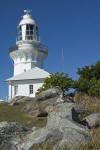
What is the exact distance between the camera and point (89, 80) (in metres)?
24.7

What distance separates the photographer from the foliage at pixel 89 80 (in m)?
22.3

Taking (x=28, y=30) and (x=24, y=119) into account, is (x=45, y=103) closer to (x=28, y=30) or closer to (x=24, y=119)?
(x=24, y=119)

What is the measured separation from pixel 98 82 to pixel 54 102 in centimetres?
547

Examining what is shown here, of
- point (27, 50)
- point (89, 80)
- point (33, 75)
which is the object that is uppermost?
point (27, 50)

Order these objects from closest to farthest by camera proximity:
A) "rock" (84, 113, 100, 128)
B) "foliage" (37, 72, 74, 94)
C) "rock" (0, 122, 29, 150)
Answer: "rock" (0, 122, 29, 150) → "rock" (84, 113, 100, 128) → "foliage" (37, 72, 74, 94)

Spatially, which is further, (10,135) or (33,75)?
(33,75)

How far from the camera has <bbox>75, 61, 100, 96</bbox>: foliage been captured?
2230cm

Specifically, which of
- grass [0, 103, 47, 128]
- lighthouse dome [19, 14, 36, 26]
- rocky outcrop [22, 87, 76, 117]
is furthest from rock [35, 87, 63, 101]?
lighthouse dome [19, 14, 36, 26]

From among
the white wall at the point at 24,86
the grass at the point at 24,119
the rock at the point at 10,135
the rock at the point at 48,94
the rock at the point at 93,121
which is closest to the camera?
the rock at the point at 10,135

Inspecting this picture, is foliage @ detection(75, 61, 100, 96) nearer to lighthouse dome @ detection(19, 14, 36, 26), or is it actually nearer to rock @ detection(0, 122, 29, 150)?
rock @ detection(0, 122, 29, 150)

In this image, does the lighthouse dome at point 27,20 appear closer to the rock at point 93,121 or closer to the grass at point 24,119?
the grass at point 24,119

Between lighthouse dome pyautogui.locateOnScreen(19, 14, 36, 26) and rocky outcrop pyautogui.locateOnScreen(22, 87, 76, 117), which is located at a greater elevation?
lighthouse dome pyautogui.locateOnScreen(19, 14, 36, 26)

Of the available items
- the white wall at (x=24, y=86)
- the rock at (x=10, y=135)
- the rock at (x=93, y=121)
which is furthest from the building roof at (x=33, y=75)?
the rock at (x=10, y=135)

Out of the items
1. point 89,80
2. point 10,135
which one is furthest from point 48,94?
point 10,135
